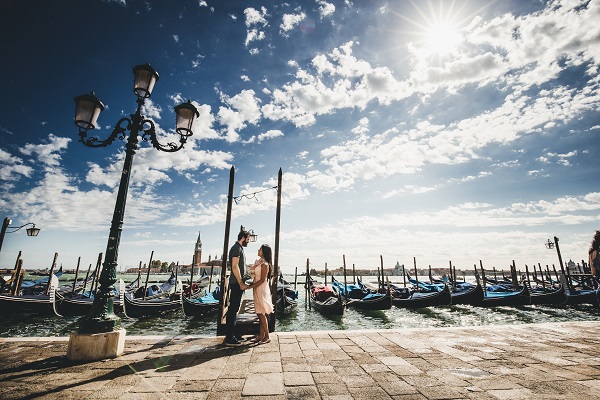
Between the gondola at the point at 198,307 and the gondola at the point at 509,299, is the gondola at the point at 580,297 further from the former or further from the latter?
the gondola at the point at 198,307

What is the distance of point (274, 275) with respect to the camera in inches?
235

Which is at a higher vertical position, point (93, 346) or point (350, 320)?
point (93, 346)

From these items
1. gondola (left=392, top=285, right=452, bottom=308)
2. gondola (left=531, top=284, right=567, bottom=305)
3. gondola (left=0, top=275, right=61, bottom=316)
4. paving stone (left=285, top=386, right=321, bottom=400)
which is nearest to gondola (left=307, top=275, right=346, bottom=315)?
gondola (left=392, top=285, right=452, bottom=308)

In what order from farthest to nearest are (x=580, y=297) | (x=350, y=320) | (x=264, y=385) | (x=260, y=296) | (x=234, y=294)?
(x=580, y=297)
(x=350, y=320)
(x=260, y=296)
(x=234, y=294)
(x=264, y=385)

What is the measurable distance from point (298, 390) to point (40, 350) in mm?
3869

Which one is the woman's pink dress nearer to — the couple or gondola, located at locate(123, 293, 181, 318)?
the couple

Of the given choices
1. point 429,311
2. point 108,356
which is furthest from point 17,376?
point 429,311

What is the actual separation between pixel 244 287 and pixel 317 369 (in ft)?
5.23

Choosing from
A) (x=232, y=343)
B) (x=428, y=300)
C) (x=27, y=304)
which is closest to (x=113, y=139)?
(x=232, y=343)

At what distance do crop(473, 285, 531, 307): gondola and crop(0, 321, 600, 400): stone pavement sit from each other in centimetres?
1313

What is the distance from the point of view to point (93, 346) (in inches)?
132

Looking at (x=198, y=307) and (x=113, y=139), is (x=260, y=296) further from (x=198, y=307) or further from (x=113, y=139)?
(x=198, y=307)

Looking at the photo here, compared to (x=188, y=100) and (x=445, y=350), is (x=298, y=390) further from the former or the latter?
(x=188, y=100)

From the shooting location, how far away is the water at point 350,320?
10609mm
